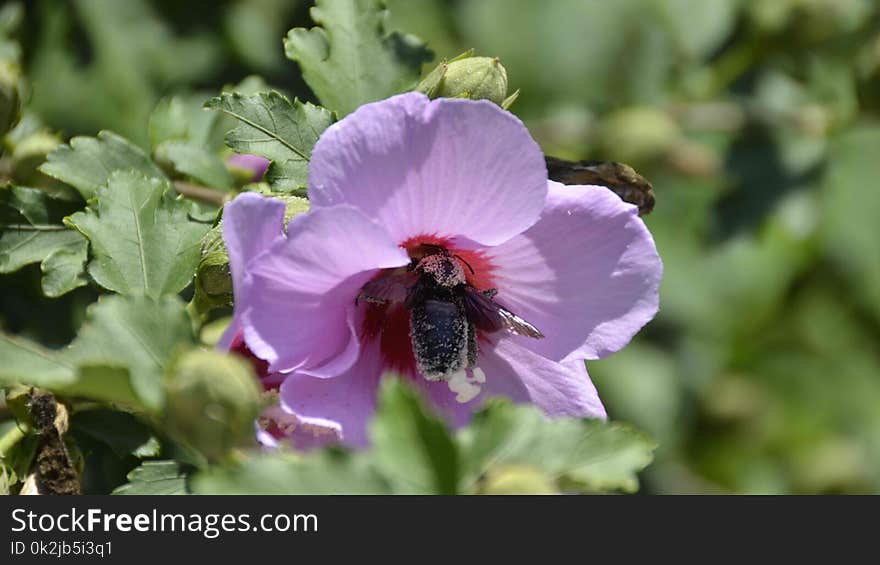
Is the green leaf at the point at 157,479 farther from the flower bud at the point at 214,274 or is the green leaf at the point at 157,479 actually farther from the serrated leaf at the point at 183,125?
the serrated leaf at the point at 183,125

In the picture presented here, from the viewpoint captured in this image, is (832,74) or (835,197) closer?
(832,74)

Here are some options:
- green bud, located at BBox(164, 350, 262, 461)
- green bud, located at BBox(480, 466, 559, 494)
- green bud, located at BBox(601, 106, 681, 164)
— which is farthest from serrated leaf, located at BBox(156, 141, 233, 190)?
green bud, located at BBox(601, 106, 681, 164)

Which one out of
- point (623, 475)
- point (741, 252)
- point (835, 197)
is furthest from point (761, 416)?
point (623, 475)

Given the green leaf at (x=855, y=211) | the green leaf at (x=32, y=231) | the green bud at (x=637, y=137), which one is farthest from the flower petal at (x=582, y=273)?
the green leaf at (x=855, y=211)

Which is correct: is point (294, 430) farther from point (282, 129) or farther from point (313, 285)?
point (282, 129)

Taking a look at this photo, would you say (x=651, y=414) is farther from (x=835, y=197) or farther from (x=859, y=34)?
(x=859, y=34)

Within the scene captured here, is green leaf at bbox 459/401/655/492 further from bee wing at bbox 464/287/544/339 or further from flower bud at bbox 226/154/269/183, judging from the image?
flower bud at bbox 226/154/269/183
